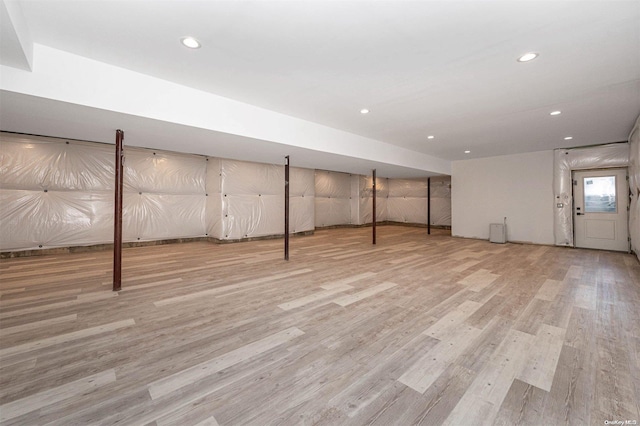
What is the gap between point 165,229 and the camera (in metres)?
6.98

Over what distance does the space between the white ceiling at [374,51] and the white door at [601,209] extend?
2.84 meters

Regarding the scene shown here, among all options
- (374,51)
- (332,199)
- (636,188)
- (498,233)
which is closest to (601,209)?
(636,188)

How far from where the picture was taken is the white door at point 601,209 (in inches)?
237

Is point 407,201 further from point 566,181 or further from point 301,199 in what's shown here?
point 566,181

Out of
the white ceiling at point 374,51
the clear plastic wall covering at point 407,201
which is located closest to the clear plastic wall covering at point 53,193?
the white ceiling at point 374,51

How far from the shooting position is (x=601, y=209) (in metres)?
6.32

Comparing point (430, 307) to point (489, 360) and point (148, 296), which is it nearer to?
point (489, 360)

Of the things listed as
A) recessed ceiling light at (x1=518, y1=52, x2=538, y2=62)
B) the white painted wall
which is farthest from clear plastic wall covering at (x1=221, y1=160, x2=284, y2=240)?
recessed ceiling light at (x1=518, y1=52, x2=538, y2=62)

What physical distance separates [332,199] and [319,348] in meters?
9.17

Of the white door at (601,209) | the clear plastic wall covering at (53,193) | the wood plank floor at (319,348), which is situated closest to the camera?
the wood plank floor at (319,348)

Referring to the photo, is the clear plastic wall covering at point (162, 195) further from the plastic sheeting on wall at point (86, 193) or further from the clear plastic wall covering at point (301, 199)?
the clear plastic wall covering at point (301, 199)

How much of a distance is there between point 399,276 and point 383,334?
1874 millimetres

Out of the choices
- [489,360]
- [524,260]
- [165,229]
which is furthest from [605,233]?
[165,229]

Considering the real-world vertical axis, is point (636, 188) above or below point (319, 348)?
above
